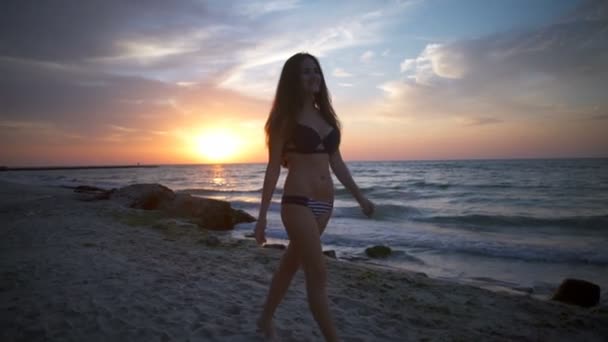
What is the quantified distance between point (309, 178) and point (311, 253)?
51 centimetres

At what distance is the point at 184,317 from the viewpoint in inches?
137

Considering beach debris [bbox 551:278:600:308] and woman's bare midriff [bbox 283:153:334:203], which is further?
beach debris [bbox 551:278:600:308]

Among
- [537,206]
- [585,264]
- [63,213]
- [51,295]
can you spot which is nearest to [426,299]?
[51,295]

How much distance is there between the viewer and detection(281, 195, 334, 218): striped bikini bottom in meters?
2.37

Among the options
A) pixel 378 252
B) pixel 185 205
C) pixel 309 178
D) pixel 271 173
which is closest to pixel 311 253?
pixel 309 178

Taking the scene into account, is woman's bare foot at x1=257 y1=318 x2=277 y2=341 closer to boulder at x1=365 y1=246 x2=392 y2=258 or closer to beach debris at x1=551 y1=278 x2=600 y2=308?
beach debris at x1=551 y1=278 x2=600 y2=308

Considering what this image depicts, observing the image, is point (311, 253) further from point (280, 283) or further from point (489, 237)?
point (489, 237)

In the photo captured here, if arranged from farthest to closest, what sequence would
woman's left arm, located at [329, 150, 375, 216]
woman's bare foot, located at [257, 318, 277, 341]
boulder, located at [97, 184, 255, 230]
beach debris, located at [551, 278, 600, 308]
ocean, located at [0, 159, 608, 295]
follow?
boulder, located at [97, 184, 255, 230]
ocean, located at [0, 159, 608, 295]
beach debris, located at [551, 278, 600, 308]
woman's bare foot, located at [257, 318, 277, 341]
woman's left arm, located at [329, 150, 375, 216]

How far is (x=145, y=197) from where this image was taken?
1384cm

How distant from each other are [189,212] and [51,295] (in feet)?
28.6

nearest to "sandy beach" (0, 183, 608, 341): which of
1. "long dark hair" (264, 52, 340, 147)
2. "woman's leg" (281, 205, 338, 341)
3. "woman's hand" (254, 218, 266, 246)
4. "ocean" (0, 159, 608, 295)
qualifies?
"woman's leg" (281, 205, 338, 341)

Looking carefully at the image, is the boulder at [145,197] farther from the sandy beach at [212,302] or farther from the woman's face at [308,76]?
the woman's face at [308,76]

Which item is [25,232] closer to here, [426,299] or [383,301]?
[383,301]

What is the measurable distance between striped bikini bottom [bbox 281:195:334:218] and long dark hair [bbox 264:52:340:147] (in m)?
0.43
